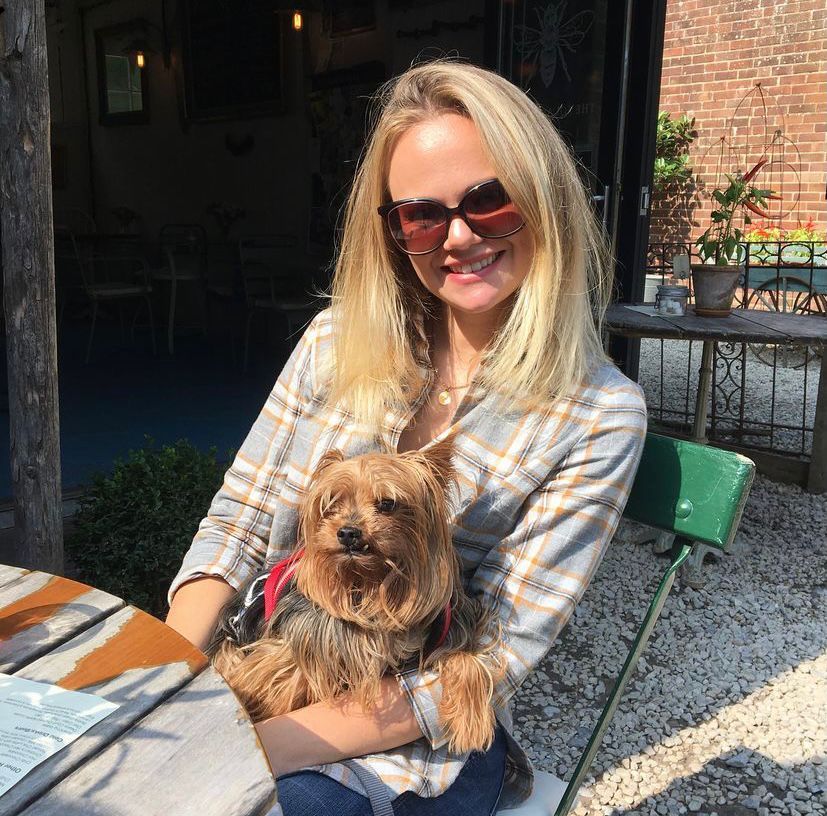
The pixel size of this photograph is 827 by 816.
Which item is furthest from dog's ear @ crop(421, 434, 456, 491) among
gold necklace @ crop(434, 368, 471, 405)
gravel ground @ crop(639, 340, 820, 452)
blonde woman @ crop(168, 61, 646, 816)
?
gravel ground @ crop(639, 340, 820, 452)

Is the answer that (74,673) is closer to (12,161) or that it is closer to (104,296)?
(12,161)

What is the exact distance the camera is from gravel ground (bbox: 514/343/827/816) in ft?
8.88

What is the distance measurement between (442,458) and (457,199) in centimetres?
53

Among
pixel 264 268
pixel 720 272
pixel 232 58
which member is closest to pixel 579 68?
pixel 720 272

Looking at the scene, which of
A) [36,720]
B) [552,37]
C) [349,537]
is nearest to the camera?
[36,720]

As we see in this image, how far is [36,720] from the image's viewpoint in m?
1.11

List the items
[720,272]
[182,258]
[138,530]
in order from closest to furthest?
[138,530], [720,272], [182,258]

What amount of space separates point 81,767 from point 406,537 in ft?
1.88

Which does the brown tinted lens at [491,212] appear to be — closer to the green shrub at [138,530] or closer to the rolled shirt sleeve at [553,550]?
the rolled shirt sleeve at [553,550]

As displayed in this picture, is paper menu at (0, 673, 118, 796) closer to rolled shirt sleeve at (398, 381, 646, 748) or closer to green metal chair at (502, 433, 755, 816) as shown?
rolled shirt sleeve at (398, 381, 646, 748)

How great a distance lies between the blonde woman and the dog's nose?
0.96ft

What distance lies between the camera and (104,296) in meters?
7.73

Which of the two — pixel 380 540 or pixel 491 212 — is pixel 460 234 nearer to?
pixel 491 212

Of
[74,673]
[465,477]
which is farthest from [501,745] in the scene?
[74,673]
